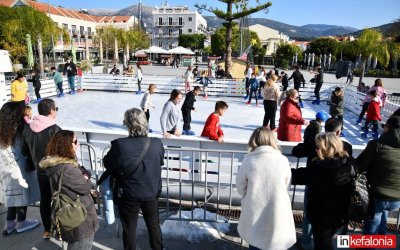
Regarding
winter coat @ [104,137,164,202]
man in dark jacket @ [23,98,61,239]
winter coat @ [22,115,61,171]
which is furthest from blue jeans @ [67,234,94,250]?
winter coat @ [22,115,61,171]

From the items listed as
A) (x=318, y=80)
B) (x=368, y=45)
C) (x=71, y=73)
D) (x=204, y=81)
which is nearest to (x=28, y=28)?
(x=71, y=73)

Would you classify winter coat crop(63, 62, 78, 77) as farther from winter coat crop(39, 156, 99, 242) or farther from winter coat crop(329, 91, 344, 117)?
winter coat crop(39, 156, 99, 242)

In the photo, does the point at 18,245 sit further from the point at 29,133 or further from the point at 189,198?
the point at 189,198

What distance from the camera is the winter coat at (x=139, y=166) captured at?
9.07 ft

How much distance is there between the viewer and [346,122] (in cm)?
1137

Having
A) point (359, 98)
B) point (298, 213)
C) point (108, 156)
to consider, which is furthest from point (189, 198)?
point (359, 98)

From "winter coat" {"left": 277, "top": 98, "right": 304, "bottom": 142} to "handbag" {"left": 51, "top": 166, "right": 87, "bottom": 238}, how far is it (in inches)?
153

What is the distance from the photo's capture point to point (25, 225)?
388cm

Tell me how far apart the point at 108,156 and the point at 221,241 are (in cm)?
178

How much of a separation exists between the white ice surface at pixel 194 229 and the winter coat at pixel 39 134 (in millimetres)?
1671

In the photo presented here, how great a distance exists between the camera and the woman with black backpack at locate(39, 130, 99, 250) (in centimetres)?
269

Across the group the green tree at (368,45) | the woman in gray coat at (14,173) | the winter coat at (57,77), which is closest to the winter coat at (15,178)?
the woman in gray coat at (14,173)

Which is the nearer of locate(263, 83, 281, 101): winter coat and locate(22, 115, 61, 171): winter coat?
locate(22, 115, 61, 171): winter coat

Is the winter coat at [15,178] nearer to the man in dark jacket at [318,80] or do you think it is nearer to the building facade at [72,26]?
the man in dark jacket at [318,80]
